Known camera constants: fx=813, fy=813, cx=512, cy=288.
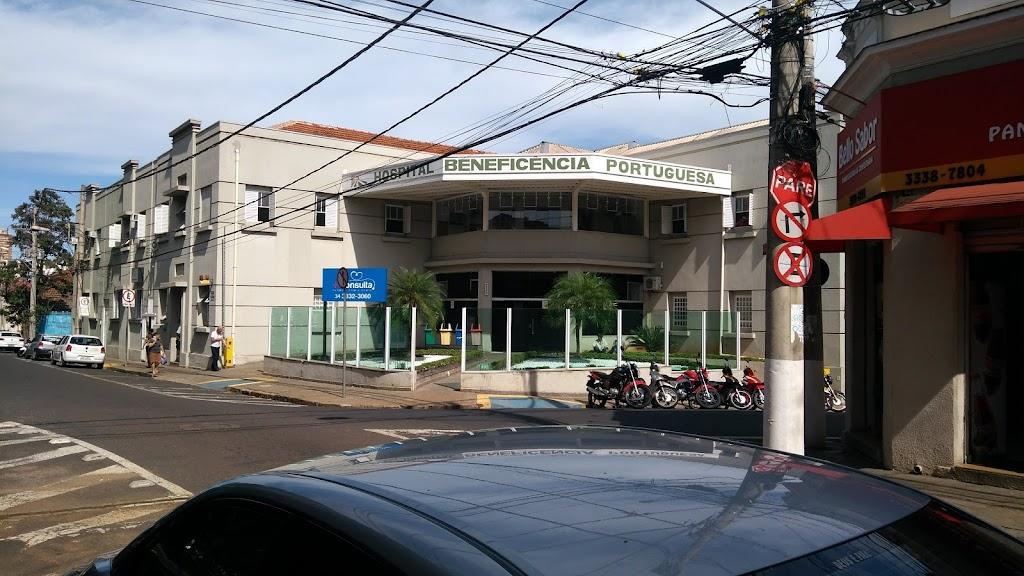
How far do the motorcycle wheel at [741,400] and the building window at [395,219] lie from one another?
1739 cm

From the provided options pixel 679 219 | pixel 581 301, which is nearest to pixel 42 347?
pixel 581 301

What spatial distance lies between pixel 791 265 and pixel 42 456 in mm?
10307

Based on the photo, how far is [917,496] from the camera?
2.43 metres

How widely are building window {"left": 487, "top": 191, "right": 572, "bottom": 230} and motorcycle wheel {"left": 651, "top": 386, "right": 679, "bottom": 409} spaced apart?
1060 cm

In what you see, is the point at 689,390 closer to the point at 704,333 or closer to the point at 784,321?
the point at 704,333

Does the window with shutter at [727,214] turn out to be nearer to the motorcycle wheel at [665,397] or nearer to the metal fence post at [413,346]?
the motorcycle wheel at [665,397]

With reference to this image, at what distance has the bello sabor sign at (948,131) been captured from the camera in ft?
28.8

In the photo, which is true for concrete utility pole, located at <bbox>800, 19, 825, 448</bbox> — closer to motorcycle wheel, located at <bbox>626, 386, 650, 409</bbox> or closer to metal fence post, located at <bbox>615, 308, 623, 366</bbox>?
motorcycle wheel, located at <bbox>626, 386, 650, 409</bbox>

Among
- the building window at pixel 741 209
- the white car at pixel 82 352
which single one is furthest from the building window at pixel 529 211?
the white car at pixel 82 352

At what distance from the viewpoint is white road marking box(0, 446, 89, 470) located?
35.9 feet

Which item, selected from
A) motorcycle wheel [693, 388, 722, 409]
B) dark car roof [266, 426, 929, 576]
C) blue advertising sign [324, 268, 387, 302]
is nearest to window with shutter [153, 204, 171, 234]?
blue advertising sign [324, 268, 387, 302]

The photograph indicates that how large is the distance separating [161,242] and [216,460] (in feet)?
94.9

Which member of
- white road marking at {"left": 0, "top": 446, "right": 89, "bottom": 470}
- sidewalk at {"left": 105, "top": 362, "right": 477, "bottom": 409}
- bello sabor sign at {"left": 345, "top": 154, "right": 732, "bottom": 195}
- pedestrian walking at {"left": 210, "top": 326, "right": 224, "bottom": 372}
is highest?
bello sabor sign at {"left": 345, "top": 154, "right": 732, "bottom": 195}

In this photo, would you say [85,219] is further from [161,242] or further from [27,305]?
[27,305]
